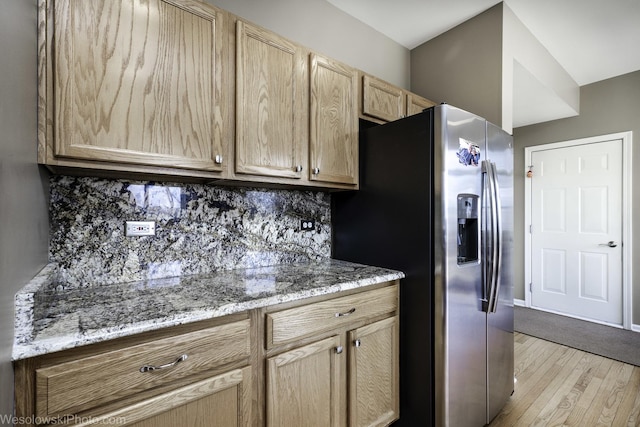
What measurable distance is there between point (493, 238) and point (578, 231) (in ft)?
9.48

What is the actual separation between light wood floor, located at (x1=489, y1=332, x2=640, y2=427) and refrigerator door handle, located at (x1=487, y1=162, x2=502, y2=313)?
838mm

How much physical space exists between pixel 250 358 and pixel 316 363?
34cm

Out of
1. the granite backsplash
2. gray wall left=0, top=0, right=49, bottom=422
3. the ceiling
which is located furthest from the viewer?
the ceiling

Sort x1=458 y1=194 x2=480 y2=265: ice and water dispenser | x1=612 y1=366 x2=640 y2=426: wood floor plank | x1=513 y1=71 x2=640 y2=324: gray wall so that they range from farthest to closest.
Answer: x1=513 y1=71 x2=640 y2=324: gray wall → x1=612 y1=366 x2=640 y2=426: wood floor plank → x1=458 y1=194 x2=480 y2=265: ice and water dispenser

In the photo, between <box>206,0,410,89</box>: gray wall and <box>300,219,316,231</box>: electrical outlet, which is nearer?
<box>206,0,410,89</box>: gray wall

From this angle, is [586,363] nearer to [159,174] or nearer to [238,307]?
[238,307]

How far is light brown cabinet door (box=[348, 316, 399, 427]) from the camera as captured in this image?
4.79 feet

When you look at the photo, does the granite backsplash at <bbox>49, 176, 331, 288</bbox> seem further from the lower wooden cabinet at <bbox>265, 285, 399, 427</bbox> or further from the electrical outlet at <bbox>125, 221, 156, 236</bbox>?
the lower wooden cabinet at <bbox>265, 285, 399, 427</bbox>

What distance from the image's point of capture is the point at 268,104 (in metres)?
1.54

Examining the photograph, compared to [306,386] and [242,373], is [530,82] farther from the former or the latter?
[242,373]

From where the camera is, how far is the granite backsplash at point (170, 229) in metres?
1.31

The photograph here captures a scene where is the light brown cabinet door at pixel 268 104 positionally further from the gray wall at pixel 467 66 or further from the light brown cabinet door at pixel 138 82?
the gray wall at pixel 467 66

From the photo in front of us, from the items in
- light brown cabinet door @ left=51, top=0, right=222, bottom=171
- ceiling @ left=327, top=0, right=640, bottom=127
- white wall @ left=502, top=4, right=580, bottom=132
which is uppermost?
ceiling @ left=327, top=0, right=640, bottom=127

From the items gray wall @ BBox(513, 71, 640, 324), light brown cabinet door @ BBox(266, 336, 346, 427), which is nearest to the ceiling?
gray wall @ BBox(513, 71, 640, 324)
